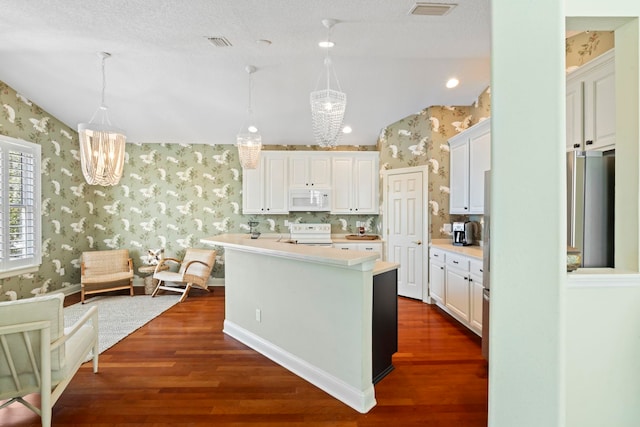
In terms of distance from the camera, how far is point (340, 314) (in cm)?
227

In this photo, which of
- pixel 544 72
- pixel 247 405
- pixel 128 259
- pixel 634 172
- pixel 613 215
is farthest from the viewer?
pixel 128 259

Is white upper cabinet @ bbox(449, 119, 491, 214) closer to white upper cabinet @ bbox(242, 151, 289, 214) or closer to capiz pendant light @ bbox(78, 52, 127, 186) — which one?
white upper cabinet @ bbox(242, 151, 289, 214)

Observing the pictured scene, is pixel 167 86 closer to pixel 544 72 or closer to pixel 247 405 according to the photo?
pixel 247 405

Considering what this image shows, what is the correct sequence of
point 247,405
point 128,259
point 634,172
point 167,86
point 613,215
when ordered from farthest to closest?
point 128,259
point 167,86
point 247,405
point 613,215
point 634,172

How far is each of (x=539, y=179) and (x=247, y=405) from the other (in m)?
2.30

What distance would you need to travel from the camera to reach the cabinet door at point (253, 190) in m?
5.50

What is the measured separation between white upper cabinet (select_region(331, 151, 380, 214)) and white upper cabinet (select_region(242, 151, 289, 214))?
0.89 metres

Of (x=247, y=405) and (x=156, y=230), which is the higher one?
(x=156, y=230)

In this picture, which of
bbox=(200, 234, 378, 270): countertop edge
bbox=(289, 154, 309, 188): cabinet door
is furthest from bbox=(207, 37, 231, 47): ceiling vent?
bbox=(289, 154, 309, 188): cabinet door

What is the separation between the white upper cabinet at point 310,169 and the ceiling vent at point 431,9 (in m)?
3.16

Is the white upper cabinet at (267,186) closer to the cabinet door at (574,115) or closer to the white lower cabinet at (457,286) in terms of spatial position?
the white lower cabinet at (457,286)

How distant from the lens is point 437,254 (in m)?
4.25

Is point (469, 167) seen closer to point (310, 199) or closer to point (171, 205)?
point (310, 199)

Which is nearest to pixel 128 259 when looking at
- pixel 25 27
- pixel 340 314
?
pixel 25 27
